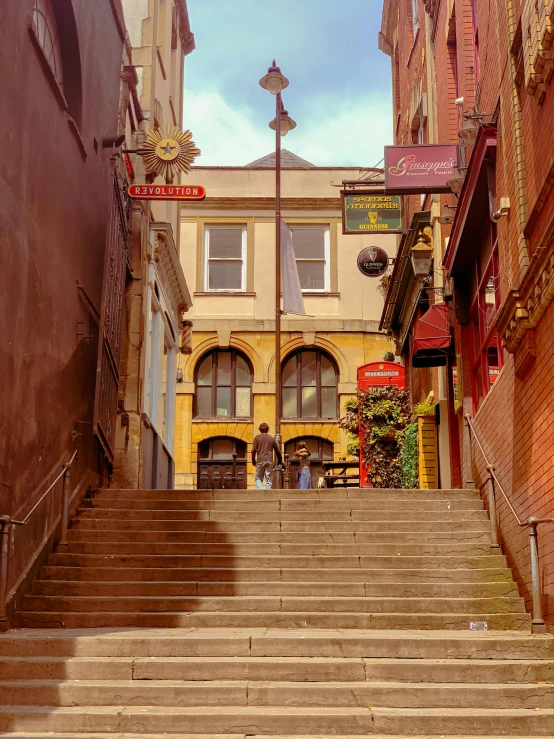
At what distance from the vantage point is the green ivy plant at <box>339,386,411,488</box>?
20844 millimetres

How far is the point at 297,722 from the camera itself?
23.7ft

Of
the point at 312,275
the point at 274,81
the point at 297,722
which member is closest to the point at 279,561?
the point at 297,722

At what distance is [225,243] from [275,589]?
22.3 m

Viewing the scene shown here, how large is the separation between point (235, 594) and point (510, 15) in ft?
21.7

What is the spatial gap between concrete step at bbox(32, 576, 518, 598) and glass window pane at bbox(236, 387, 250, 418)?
1974 centimetres

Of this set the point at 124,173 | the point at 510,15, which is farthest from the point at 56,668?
the point at 124,173

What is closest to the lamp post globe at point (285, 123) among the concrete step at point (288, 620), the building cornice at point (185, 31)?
the building cornice at point (185, 31)

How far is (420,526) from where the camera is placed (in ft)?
38.3

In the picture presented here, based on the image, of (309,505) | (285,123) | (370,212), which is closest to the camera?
(309,505)

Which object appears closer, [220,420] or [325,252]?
[220,420]

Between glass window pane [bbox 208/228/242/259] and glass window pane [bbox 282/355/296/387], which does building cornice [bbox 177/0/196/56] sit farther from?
glass window pane [bbox 282/355/296/387]

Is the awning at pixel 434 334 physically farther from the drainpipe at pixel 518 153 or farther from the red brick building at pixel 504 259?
the drainpipe at pixel 518 153

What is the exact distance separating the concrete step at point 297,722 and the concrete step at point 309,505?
4.97 metres

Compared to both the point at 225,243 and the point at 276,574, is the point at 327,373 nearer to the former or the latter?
the point at 225,243
